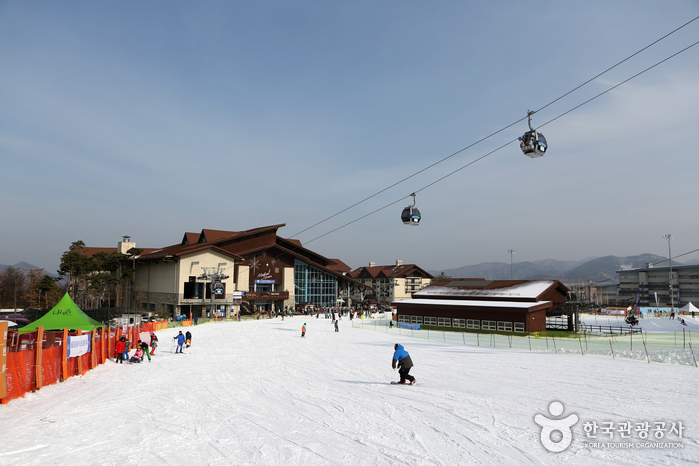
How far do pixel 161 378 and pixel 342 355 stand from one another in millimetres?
8800

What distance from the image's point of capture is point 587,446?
277 inches

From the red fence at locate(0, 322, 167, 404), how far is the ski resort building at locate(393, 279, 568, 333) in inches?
1197

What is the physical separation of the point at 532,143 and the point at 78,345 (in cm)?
1752

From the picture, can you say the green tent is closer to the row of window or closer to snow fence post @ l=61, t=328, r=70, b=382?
snow fence post @ l=61, t=328, r=70, b=382

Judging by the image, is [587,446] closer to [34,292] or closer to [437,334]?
[437,334]

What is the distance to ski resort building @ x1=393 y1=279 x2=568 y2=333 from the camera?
3672cm

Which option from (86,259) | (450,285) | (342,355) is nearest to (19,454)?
(342,355)

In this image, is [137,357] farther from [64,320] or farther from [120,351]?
[64,320]

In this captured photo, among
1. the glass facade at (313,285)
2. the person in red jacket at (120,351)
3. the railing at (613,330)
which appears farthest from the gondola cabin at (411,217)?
the glass facade at (313,285)

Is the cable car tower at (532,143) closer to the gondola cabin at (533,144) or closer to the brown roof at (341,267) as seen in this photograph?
the gondola cabin at (533,144)

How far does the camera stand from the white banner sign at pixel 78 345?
49.3 feet

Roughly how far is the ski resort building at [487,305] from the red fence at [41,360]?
30.4 m

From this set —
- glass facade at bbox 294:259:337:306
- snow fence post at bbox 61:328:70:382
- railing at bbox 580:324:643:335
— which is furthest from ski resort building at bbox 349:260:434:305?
snow fence post at bbox 61:328:70:382

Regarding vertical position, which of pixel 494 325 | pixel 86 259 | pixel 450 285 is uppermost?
pixel 86 259
